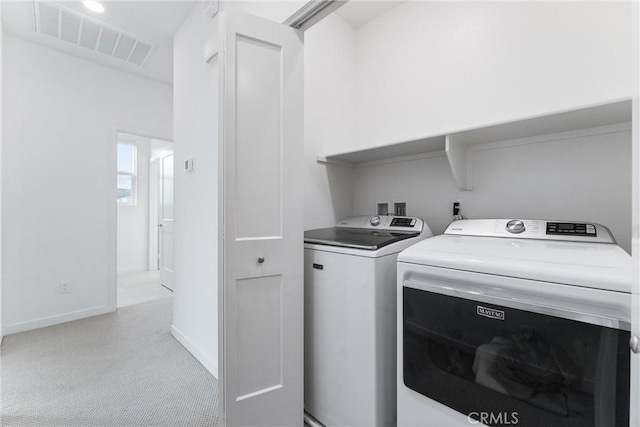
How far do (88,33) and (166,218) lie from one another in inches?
102

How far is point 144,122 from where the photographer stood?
11.3 ft

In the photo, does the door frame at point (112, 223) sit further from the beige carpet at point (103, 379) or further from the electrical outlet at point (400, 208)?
the electrical outlet at point (400, 208)

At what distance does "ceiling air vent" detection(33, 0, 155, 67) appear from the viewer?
92.0 inches

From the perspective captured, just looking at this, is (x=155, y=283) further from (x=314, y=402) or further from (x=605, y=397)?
(x=605, y=397)

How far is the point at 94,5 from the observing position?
7.38 ft

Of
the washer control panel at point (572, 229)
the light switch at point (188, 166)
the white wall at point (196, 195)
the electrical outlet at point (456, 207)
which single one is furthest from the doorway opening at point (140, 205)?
the washer control panel at point (572, 229)

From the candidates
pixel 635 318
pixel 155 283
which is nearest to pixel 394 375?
pixel 635 318

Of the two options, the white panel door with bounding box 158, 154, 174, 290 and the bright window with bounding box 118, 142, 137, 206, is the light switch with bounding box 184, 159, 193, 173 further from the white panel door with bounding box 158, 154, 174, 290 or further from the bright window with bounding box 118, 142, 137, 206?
the bright window with bounding box 118, 142, 137, 206

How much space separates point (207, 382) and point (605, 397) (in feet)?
6.59

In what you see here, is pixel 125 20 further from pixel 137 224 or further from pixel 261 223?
pixel 137 224

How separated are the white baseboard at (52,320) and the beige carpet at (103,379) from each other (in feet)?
0.36

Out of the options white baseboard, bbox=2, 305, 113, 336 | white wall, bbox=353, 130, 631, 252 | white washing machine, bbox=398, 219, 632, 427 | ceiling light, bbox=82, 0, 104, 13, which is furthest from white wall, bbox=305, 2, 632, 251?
white baseboard, bbox=2, 305, 113, 336

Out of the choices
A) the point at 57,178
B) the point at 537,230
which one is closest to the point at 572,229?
the point at 537,230

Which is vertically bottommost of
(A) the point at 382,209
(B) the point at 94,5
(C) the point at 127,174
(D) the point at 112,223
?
(D) the point at 112,223
